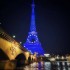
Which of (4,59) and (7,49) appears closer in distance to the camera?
(7,49)

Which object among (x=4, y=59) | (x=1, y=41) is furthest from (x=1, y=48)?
(x=4, y=59)

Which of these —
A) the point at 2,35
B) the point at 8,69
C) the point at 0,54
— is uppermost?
the point at 2,35

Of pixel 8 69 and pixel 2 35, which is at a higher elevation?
pixel 2 35

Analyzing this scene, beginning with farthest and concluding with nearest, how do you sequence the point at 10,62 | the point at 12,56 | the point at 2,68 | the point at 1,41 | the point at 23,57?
the point at 23,57 → the point at 12,56 → the point at 10,62 → the point at 2,68 → the point at 1,41

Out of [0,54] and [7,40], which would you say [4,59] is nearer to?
[0,54]

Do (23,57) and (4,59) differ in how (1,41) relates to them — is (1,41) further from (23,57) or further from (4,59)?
(23,57)

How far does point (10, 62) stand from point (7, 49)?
3780mm

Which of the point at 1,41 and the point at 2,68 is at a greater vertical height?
the point at 1,41

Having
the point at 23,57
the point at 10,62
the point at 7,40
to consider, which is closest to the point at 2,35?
the point at 7,40

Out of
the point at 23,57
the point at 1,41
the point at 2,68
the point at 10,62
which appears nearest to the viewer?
the point at 1,41

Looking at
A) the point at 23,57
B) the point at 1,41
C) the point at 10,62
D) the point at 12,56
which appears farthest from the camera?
the point at 23,57

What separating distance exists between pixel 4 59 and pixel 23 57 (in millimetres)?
36962

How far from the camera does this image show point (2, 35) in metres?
49.2

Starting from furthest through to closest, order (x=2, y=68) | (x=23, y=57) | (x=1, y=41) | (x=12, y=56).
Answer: (x=23, y=57) < (x=12, y=56) < (x=2, y=68) < (x=1, y=41)
